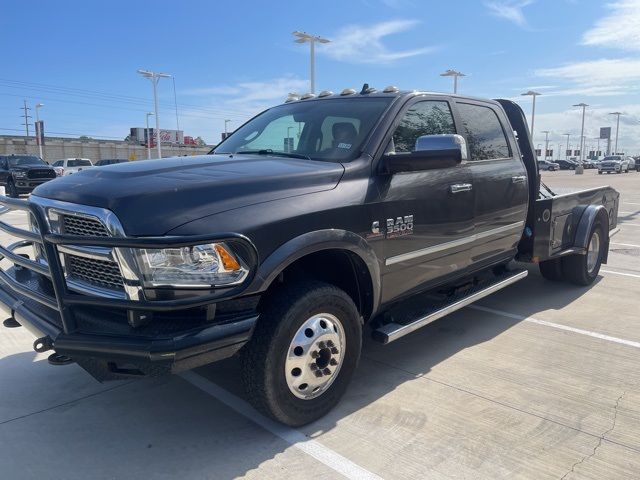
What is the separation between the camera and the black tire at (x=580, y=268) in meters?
6.11

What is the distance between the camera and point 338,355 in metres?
3.17

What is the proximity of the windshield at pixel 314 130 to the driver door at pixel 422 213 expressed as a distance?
0.23 meters

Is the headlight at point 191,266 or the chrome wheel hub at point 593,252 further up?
the headlight at point 191,266

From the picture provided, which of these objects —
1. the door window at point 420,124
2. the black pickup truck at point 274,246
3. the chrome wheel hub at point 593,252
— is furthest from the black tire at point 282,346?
the chrome wheel hub at point 593,252

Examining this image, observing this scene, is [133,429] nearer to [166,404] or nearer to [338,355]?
[166,404]

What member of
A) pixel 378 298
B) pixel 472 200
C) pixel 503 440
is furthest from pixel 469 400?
pixel 472 200

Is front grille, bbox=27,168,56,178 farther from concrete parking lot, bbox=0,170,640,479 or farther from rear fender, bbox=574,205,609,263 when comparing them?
rear fender, bbox=574,205,609,263

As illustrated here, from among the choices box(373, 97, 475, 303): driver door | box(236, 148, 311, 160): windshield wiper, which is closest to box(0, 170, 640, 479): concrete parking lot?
box(373, 97, 475, 303): driver door

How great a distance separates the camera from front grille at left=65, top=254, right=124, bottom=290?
2.64 metres

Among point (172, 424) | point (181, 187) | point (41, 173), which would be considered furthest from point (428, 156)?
point (41, 173)

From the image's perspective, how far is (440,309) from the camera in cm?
400

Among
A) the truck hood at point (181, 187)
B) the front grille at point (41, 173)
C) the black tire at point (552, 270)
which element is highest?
the truck hood at point (181, 187)

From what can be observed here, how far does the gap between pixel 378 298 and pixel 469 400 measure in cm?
89

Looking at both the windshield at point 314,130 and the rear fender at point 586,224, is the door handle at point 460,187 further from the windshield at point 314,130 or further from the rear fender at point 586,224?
the rear fender at point 586,224
